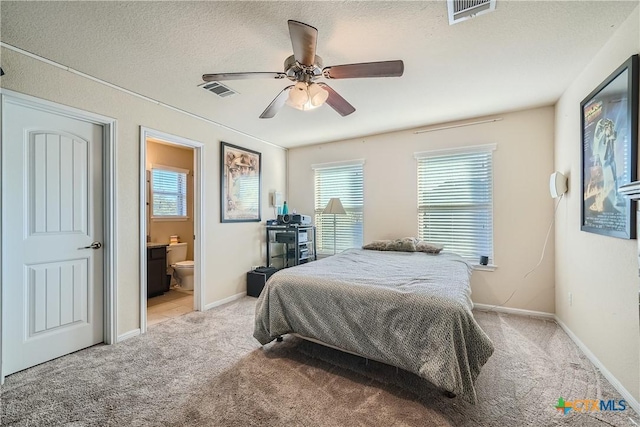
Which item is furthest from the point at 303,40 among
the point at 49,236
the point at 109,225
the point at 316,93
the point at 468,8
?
the point at 49,236

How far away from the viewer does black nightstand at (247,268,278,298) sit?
3.96 meters

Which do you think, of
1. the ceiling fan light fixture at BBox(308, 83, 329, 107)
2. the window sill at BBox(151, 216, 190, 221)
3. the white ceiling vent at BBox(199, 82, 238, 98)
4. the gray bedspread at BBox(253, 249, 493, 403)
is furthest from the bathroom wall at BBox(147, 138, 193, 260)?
the ceiling fan light fixture at BBox(308, 83, 329, 107)

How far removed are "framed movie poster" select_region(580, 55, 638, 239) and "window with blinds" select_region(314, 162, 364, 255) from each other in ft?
8.65

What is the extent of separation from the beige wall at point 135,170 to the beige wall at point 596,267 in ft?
12.9

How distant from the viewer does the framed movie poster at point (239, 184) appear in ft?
12.4

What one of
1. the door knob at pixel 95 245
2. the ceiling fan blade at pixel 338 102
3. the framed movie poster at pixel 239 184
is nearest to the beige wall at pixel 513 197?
the ceiling fan blade at pixel 338 102

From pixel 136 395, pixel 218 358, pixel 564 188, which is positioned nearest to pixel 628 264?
pixel 564 188

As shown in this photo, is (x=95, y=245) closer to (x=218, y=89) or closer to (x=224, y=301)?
(x=224, y=301)

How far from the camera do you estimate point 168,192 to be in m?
4.71

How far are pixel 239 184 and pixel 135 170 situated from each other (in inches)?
57.4

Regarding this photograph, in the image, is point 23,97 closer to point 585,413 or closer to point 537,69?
point 537,69

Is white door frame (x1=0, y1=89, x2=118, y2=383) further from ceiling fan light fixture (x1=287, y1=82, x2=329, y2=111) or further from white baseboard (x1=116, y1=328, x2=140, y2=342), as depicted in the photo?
ceiling fan light fixture (x1=287, y1=82, x2=329, y2=111)

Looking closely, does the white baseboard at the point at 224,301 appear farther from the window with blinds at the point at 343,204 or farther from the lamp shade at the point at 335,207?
the lamp shade at the point at 335,207

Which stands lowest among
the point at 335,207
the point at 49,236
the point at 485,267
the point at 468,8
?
the point at 485,267
